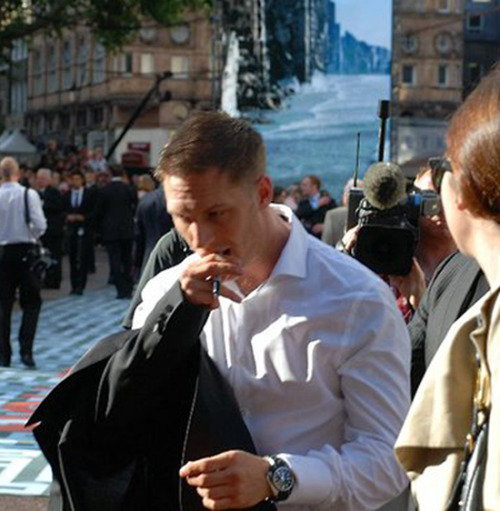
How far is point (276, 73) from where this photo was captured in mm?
40562

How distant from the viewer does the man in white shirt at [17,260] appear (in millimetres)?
12328

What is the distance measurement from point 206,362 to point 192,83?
66.5 metres

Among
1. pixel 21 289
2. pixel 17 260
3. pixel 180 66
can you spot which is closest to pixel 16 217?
pixel 17 260

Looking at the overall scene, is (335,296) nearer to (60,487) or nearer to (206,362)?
(206,362)

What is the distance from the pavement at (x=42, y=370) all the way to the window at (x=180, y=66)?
43.6 metres

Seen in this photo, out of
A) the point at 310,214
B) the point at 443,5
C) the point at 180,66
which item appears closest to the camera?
the point at 310,214

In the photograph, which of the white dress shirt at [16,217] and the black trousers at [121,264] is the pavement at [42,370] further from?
the white dress shirt at [16,217]

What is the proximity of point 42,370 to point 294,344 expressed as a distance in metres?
9.09

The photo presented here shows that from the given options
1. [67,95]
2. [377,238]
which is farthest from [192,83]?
[377,238]

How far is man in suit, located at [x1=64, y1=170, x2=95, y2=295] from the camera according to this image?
20.2 meters

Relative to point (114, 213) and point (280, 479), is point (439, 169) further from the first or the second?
point (114, 213)

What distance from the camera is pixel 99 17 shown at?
33.7m

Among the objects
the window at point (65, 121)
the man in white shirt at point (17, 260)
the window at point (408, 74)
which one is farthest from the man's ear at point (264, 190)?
the window at point (65, 121)

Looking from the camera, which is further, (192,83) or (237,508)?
(192,83)
